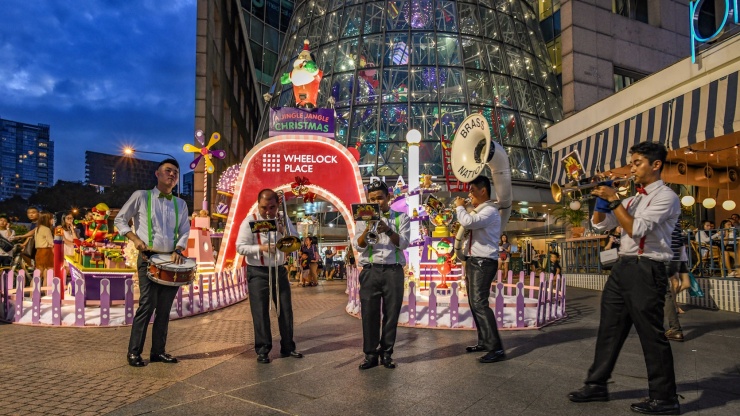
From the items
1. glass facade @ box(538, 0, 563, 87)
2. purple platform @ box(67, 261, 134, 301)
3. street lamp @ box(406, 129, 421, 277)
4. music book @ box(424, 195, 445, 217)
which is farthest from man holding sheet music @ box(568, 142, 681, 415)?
glass facade @ box(538, 0, 563, 87)

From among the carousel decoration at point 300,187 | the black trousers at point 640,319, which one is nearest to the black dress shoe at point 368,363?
the black trousers at point 640,319

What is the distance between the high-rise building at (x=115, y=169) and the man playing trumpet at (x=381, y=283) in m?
107

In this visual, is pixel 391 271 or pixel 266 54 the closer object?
pixel 391 271

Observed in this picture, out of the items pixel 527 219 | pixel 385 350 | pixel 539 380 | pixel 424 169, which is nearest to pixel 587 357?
pixel 539 380

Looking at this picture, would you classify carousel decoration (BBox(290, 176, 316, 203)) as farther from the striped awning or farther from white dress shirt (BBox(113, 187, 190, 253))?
white dress shirt (BBox(113, 187, 190, 253))

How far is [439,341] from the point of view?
671 centimetres

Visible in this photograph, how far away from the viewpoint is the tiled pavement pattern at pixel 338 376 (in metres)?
3.95

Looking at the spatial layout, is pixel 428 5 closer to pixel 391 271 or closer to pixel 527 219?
pixel 527 219

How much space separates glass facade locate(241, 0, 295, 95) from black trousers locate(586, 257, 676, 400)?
47266mm

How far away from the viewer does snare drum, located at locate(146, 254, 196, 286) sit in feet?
17.7

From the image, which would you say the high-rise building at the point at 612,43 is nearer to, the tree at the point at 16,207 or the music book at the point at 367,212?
the music book at the point at 367,212

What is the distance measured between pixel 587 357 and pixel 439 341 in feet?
5.85

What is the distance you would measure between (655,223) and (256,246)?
3735 mm

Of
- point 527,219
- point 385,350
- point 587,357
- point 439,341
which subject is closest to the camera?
point 385,350
